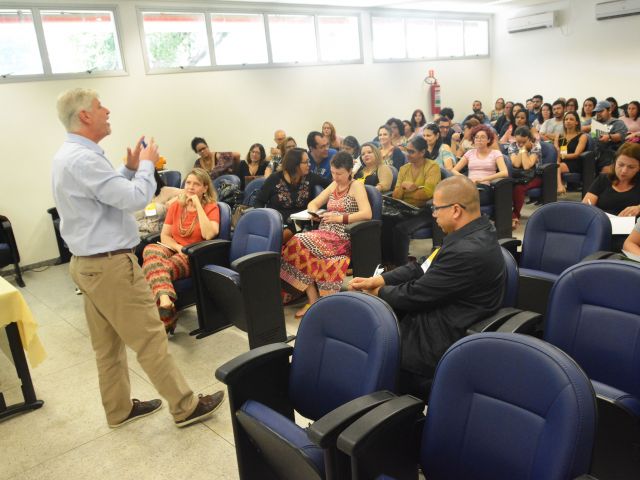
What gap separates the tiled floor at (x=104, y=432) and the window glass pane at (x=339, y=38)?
6.20m

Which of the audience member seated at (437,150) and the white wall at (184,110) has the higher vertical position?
the white wall at (184,110)

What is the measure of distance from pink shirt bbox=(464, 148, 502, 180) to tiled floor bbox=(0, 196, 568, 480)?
111 inches

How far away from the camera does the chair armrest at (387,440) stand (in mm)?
1379

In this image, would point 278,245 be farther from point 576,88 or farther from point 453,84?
point 576,88

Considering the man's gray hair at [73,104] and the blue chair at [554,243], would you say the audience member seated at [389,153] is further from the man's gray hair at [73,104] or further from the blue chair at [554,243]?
the man's gray hair at [73,104]

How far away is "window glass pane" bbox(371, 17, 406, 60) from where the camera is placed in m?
9.37

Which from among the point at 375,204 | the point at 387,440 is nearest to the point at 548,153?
A: the point at 375,204

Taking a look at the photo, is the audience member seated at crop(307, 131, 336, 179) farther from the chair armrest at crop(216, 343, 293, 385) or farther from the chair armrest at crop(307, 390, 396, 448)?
the chair armrest at crop(307, 390, 396, 448)

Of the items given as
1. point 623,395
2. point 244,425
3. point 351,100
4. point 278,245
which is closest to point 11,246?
point 278,245

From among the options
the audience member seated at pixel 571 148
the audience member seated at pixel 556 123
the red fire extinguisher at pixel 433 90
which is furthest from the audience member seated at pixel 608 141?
the red fire extinguisher at pixel 433 90

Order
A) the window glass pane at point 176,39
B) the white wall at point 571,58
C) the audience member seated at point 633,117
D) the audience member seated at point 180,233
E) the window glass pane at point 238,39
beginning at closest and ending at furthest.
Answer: the audience member seated at point 180,233, the window glass pane at point 176,39, the window glass pane at point 238,39, the audience member seated at point 633,117, the white wall at point 571,58

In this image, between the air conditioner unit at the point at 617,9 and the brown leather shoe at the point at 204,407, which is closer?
the brown leather shoe at the point at 204,407

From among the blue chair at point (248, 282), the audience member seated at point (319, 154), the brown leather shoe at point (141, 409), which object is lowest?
the brown leather shoe at point (141, 409)

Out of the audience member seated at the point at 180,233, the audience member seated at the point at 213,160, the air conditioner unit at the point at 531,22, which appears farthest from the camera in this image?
the air conditioner unit at the point at 531,22
